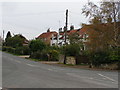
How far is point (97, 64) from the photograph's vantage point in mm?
25797

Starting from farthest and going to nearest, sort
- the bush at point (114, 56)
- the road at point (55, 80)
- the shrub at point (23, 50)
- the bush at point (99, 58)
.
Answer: the shrub at point (23, 50), the bush at point (99, 58), the bush at point (114, 56), the road at point (55, 80)

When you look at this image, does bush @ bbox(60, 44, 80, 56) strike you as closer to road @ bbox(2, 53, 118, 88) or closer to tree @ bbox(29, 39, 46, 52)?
road @ bbox(2, 53, 118, 88)

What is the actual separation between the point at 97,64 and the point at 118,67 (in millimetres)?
2757

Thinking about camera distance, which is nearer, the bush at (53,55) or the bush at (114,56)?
the bush at (114,56)

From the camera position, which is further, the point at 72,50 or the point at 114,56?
the point at 72,50

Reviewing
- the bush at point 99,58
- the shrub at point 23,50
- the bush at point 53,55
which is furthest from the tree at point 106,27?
the shrub at point 23,50

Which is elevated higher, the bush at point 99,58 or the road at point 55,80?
the bush at point 99,58

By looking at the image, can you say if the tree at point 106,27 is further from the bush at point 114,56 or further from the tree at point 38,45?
the tree at point 38,45

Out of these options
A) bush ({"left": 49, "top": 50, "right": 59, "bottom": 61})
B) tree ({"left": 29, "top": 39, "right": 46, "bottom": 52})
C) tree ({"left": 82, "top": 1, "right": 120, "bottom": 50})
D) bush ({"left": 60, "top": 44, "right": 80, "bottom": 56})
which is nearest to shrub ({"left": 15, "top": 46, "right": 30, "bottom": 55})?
tree ({"left": 29, "top": 39, "right": 46, "bottom": 52})

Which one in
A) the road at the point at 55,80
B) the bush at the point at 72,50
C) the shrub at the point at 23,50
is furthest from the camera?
the shrub at the point at 23,50

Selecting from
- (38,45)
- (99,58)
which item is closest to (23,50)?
(38,45)

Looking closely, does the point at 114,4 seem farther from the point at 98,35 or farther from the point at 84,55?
the point at 84,55

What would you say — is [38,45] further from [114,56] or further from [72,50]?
[114,56]

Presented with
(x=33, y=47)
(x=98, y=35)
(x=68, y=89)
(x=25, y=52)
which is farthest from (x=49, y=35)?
(x=68, y=89)
